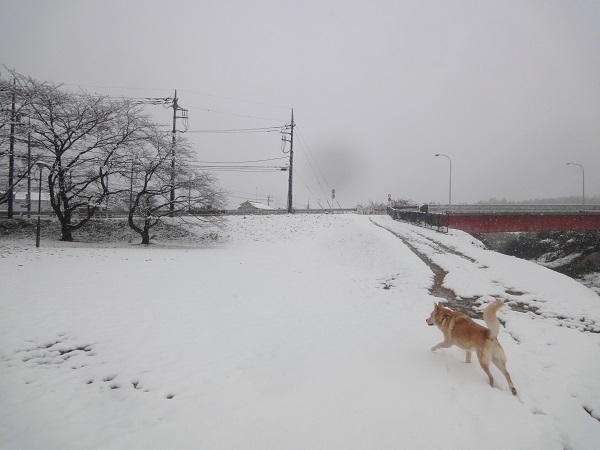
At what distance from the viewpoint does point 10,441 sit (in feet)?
11.2

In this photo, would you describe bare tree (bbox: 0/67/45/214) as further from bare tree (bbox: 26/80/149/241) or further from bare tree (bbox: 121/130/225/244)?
bare tree (bbox: 121/130/225/244)

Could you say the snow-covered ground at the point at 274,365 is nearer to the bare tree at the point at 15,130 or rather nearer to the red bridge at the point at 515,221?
the bare tree at the point at 15,130

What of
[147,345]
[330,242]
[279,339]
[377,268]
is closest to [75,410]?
[147,345]

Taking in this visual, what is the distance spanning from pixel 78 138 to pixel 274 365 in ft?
67.2

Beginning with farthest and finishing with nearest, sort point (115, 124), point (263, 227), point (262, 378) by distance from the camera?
point (263, 227) < point (115, 124) < point (262, 378)

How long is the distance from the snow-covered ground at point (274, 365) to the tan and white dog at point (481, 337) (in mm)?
401

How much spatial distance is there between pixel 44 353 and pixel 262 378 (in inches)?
175

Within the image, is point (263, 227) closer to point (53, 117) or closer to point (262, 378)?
point (53, 117)

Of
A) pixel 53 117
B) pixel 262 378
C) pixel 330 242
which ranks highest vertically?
pixel 53 117

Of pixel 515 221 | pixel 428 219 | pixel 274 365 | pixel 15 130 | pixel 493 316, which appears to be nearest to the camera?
pixel 493 316

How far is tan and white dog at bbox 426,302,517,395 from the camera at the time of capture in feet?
14.6

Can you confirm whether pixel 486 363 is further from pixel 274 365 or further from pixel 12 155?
pixel 12 155

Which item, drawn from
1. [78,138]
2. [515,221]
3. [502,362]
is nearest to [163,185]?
[78,138]

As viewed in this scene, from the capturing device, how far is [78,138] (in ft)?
57.8
